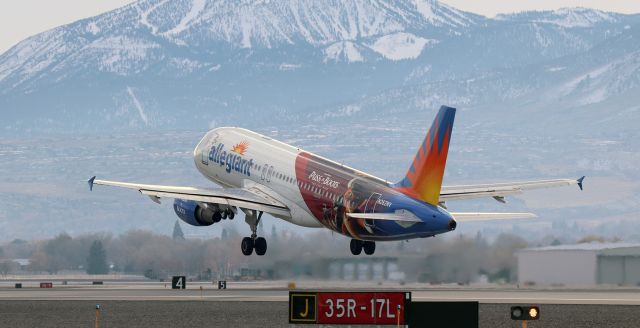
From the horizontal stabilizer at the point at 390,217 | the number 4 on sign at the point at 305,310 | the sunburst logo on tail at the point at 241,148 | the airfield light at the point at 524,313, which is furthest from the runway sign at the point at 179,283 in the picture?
the airfield light at the point at 524,313

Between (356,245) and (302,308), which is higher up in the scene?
(356,245)

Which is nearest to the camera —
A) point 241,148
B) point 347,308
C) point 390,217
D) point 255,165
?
point 347,308

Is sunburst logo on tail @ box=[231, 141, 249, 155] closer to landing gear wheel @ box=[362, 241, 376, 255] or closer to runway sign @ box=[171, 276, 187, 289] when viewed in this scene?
landing gear wheel @ box=[362, 241, 376, 255]

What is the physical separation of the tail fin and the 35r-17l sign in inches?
1137

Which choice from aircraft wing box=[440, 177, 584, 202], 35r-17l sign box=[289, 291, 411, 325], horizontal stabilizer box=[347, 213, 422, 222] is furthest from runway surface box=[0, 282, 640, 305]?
35r-17l sign box=[289, 291, 411, 325]

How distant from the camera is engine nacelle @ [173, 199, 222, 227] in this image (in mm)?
106312

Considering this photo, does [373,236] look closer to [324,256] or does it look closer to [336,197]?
[336,197]

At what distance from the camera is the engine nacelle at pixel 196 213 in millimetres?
106312

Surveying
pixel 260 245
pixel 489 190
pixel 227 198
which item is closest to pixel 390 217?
pixel 489 190

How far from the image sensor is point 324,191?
10081 cm

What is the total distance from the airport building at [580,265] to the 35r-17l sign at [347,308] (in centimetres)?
6970

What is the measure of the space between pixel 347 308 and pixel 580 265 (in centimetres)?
7441

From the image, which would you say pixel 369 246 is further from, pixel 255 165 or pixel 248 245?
pixel 255 165

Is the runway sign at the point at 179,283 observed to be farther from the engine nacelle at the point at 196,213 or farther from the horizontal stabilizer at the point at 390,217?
the horizontal stabilizer at the point at 390,217
